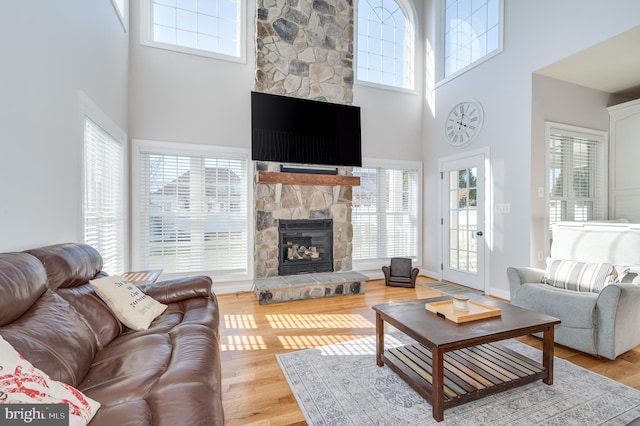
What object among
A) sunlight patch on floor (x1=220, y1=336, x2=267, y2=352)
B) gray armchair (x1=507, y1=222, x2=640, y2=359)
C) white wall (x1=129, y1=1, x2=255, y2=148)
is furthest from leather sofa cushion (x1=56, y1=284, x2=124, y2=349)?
gray armchair (x1=507, y1=222, x2=640, y2=359)

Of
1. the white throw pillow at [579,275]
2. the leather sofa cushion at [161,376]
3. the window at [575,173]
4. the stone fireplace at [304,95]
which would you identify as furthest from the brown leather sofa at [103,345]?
the window at [575,173]

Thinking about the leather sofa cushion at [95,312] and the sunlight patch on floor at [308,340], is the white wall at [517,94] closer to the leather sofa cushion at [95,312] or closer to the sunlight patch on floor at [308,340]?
the sunlight patch on floor at [308,340]

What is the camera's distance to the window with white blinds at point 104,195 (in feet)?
8.58

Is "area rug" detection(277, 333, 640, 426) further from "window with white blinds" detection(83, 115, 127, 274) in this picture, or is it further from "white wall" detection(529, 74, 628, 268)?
"window with white blinds" detection(83, 115, 127, 274)

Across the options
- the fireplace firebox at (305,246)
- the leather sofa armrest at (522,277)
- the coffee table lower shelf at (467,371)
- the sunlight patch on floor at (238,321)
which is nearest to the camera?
the coffee table lower shelf at (467,371)

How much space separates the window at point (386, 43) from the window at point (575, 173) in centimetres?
249

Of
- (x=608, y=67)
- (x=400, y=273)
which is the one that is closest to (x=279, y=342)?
(x=400, y=273)

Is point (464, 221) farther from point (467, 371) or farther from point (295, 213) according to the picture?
point (467, 371)

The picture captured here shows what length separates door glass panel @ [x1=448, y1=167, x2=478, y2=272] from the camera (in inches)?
172

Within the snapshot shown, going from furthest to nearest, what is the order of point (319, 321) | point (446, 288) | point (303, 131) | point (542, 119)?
point (446, 288)
point (303, 131)
point (542, 119)
point (319, 321)

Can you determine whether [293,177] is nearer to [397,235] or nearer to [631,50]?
[397,235]

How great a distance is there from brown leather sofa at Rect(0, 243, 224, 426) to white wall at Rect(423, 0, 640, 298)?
12.1 feet

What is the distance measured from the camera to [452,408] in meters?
1.74

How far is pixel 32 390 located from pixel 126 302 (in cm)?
106
